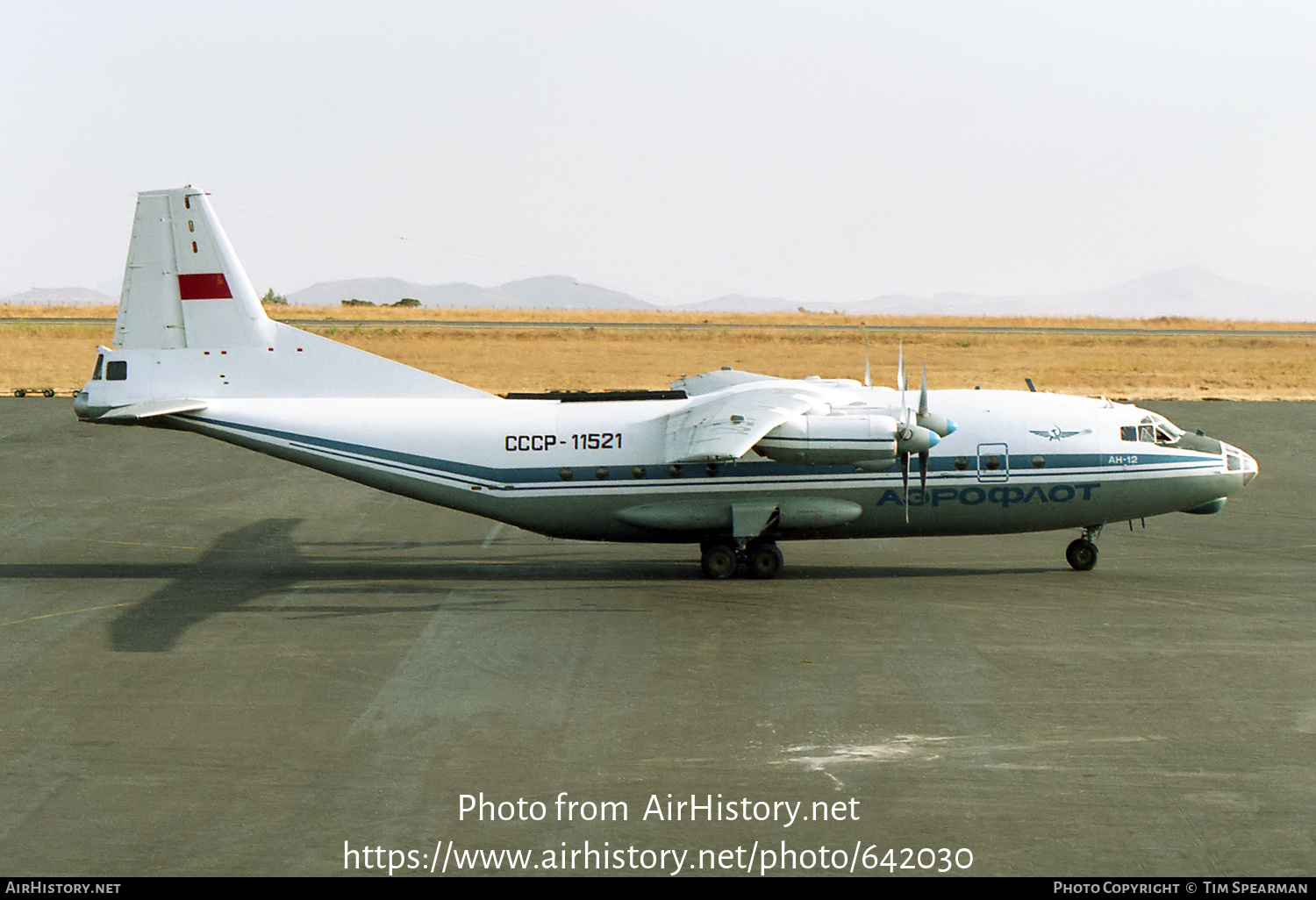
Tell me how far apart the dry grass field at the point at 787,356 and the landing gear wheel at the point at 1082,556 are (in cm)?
3352

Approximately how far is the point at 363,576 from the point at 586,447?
5791 mm

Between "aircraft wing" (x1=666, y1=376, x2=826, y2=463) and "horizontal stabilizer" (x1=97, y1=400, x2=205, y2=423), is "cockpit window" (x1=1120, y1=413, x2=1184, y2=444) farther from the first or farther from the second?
"horizontal stabilizer" (x1=97, y1=400, x2=205, y2=423)

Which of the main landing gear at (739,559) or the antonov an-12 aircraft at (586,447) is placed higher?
the antonov an-12 aircraft at (586,447)

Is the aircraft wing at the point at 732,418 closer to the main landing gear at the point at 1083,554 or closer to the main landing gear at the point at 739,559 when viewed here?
the main landing gear at the point at 739,559

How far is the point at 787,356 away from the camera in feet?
267

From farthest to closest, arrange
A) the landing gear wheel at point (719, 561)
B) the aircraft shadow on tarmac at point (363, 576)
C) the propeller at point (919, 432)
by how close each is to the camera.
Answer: the landing gear wheel at point (719, 561)
the propeller at point (919, 432)
the aircraft shadow on tarmac at point (363, 576)

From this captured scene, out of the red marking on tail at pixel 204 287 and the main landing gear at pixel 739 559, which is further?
the red marking on tail at pixel 204 287

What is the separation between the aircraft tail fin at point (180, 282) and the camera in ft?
85.3

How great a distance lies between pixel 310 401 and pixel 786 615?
11.6 metres

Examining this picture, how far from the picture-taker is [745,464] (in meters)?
25.7

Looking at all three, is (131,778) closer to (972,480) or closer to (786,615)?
(786,615)

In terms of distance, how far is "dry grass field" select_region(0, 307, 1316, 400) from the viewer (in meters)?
65.0

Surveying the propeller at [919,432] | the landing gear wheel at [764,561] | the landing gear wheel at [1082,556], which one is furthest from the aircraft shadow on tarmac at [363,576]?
the propeller at [919,432]

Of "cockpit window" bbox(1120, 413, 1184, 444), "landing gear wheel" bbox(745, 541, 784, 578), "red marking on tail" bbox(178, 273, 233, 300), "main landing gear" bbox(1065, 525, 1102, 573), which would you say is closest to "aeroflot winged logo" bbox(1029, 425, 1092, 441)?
"cockpit window" bbox(1120, 413, 1184, 444)
